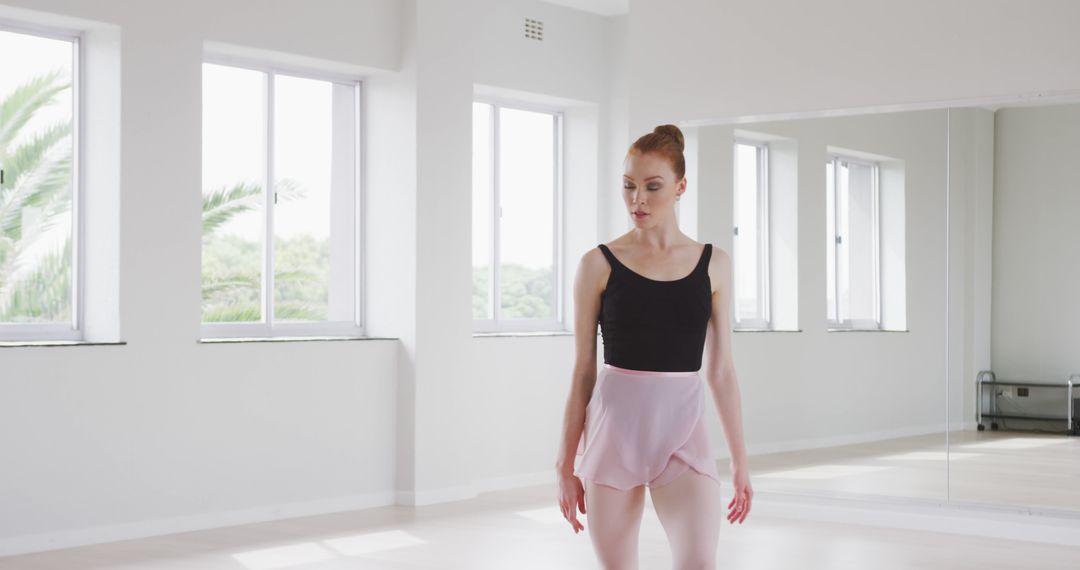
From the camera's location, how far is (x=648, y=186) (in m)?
2.53

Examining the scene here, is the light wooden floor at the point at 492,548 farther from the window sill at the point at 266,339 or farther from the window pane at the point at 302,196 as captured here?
the window pane at the point at 302,196

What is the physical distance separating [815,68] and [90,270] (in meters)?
3.88

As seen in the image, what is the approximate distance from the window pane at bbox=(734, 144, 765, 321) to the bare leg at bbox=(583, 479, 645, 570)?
15.7 ft

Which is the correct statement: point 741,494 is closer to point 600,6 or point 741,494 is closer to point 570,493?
point 570,493

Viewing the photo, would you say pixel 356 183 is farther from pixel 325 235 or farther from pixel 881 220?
pixel 881 220

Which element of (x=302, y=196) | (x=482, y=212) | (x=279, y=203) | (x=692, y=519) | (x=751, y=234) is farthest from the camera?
(x=482, y=212)

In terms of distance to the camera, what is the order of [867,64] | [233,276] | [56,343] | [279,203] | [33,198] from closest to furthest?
[56,343]
[33,198]
[867,64]
[233,276]
[279,203]

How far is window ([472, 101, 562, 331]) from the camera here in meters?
8.57

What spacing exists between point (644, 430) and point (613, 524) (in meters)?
0.19

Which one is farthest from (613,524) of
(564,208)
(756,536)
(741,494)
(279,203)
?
(564,208)

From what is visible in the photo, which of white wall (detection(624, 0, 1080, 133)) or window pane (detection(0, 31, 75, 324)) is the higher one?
white wall (detection(624, 0, 1080, 133))

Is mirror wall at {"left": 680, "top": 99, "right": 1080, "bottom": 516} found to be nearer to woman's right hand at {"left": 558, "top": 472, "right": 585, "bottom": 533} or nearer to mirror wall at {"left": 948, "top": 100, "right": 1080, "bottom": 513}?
mirror wall at {"left": 948, "top": 100, "right": 1080, "bottom": 513}

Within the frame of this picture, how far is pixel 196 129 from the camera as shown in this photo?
6566 millimetres

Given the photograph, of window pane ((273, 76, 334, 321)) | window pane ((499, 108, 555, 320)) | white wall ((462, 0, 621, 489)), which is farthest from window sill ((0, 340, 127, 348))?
window pane ((499, 108, 555, 320))
